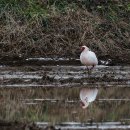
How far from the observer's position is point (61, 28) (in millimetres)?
20359

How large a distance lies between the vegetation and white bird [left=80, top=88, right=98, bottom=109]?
221 inches

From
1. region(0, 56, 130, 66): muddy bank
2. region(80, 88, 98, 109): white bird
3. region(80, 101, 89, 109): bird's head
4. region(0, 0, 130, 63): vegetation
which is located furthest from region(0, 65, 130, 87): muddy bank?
region(80, 101, 89, 109): bird's head

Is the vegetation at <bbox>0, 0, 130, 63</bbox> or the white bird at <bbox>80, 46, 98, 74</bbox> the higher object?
the vegetation at <bbox>0, 0, 130, 63</bbox>

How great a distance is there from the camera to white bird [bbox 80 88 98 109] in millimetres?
12007

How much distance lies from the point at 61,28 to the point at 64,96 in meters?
7.56

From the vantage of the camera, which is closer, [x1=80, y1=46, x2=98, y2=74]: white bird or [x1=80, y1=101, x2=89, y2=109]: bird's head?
[x1=80, y1=101, x2=89, y2=109]: bird's head

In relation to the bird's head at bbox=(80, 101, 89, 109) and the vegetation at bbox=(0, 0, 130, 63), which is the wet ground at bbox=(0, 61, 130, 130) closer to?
the bird's head at bbox=(80, 101, 89, 109)

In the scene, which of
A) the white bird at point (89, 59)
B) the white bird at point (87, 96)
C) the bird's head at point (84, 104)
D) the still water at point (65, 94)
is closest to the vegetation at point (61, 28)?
the still water at point (65, 94)

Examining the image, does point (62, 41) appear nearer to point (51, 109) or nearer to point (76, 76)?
point (76, 76)

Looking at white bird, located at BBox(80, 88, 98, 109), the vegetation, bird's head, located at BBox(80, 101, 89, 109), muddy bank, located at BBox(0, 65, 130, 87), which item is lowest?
bird's head, located at BBox(80, 101, 89, 109)

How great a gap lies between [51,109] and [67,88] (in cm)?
289

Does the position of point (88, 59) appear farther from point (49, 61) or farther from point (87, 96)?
point (87, 96)

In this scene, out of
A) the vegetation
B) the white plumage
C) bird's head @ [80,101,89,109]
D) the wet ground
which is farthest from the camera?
the vegetation

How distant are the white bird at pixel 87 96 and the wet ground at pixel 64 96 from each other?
6cm
